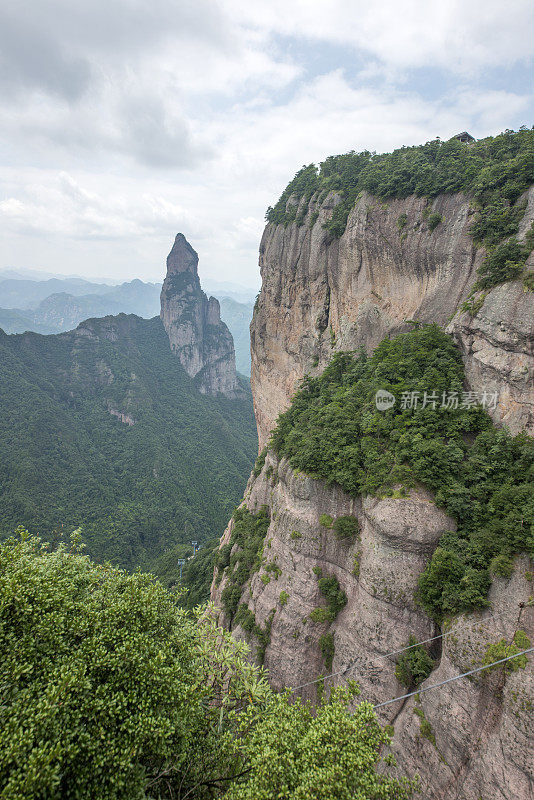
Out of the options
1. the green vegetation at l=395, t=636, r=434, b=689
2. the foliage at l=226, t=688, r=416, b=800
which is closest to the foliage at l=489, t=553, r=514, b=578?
the green vegetation at l=395, t=636, r=434, b=689

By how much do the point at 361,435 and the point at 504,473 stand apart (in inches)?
251

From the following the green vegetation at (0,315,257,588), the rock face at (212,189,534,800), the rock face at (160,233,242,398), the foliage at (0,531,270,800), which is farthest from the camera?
the rock face at (160,233,242,398)

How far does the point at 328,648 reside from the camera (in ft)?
47.0

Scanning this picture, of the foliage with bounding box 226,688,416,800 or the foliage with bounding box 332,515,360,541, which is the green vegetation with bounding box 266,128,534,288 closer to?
the foliage with bounding box 332,515,360,541

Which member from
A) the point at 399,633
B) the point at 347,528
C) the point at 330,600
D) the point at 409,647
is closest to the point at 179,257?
the point at 347,528

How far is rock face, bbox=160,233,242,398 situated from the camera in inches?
4572

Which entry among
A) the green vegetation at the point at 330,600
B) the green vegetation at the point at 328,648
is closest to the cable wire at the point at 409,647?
the green vegetation at the point at 328,648

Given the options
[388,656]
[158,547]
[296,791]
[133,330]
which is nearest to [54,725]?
[296,791]

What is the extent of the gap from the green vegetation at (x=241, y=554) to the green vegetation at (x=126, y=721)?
37.8ft

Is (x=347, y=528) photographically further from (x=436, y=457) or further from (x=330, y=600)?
(x=436, y=457)

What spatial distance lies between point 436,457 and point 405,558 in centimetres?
418

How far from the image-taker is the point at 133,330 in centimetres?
11838

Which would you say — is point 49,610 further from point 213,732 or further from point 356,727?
point 356,727

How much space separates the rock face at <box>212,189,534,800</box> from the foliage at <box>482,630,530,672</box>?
0.17 m
